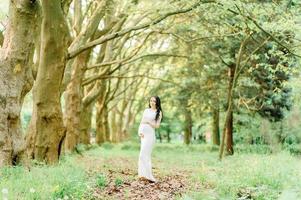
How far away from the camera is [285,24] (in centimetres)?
1589

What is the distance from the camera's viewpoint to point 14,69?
11961 mm

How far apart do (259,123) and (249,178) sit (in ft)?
73.9

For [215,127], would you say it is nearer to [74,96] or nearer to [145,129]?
[74,96]

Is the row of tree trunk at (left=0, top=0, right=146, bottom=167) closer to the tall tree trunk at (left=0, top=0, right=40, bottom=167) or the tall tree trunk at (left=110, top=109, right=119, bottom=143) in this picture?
the tall tree trunk at (left=0, top=0, right=40, bottom=167)

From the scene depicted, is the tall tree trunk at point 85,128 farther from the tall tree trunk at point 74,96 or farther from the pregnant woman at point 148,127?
the pregnant woman at point 148,127

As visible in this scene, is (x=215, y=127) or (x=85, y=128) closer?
(x=85, y=128)

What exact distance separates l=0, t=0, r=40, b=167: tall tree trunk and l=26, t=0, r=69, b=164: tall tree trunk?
2.28 metres

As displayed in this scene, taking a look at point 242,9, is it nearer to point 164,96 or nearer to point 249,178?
point 249,178

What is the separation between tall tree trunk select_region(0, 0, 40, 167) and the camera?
1171 centimetres

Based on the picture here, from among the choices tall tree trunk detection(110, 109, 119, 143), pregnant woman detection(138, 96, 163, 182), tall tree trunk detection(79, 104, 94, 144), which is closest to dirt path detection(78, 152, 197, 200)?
pregnant woman detection(138, 96, 163, 182)

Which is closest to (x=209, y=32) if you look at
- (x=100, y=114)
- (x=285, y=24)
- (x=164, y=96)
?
(x=285, y=24)

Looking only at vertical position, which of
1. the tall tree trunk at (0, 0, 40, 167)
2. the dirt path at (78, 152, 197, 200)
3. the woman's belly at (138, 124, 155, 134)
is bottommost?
the dirt path at (78, 152, 197, 200)

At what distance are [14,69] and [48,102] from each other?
306 cm

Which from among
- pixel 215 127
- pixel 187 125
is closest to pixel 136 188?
pixel 215 127
